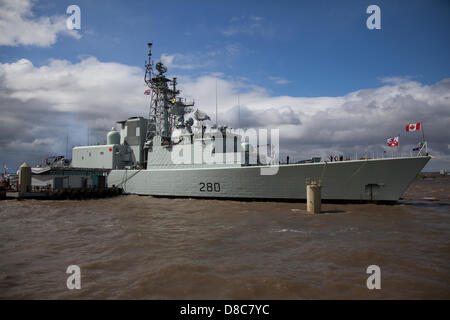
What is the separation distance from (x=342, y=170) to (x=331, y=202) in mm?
1988

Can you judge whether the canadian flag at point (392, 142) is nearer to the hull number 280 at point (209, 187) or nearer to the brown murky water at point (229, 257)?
the brown murky water at point (229, 257)

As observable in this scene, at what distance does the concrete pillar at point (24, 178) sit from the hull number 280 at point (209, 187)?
43.3ft

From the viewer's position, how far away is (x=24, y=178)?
18.8m

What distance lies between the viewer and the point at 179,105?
2225 centimetres

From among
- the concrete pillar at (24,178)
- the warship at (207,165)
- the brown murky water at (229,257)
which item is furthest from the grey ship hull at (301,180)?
the concrete pillar at (24,178)

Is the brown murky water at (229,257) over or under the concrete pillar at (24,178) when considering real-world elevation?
under

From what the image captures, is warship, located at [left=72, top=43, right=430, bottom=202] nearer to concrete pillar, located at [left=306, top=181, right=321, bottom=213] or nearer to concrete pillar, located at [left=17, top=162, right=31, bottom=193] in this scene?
concrete pillar, located at [left=306, top=181, right=321, bottom=213]

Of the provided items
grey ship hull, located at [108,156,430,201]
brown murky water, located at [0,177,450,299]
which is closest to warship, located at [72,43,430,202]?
grey ship hull, located at [108,156,430,201]

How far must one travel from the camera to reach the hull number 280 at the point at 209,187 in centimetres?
1583

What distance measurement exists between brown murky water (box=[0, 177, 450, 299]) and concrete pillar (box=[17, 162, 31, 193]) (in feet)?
33.3

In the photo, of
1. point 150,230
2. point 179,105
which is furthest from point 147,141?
point 150,230

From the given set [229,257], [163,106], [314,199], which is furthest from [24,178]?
[314,199]

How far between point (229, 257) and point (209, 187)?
10.5 metres

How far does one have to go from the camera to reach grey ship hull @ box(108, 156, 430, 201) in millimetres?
12516
